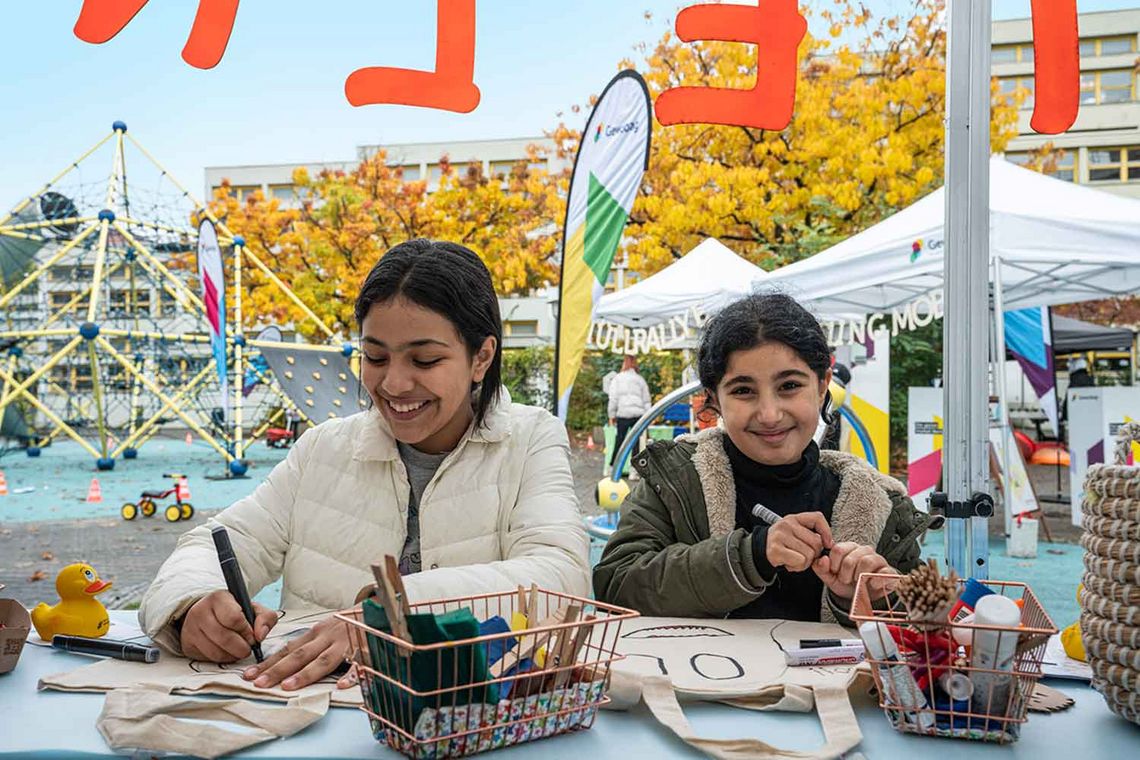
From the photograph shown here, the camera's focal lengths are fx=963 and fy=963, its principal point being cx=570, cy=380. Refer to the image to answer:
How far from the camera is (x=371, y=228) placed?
20.4 meters

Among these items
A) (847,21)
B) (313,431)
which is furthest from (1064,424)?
(313,431)

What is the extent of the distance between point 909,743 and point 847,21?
15.0 metres

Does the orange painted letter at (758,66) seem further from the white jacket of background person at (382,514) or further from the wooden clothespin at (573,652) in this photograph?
the wooden clothespin at (573,652)

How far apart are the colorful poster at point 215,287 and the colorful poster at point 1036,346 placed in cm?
962

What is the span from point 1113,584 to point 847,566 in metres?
0.45

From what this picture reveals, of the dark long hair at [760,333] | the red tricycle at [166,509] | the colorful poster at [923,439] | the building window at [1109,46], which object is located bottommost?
the red tricycle at [166,509]

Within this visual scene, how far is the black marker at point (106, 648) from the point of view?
1363mm

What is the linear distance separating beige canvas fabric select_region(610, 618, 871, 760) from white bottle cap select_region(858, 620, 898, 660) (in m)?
0.09

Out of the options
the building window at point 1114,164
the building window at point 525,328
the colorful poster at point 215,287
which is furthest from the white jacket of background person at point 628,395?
the building window at point 1114,164

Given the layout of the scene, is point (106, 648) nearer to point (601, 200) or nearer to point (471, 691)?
point (471, 691)

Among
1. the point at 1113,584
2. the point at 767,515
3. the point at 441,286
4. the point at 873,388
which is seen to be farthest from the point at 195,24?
the point at 873,388

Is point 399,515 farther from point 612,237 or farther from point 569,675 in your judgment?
point 612,237

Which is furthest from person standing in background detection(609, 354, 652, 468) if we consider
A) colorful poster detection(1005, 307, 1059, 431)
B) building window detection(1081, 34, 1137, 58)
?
building window detection(1081, 34, 1137, 58)

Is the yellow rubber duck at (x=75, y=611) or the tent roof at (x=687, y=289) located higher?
the tent roof at (x=687, y=289)
